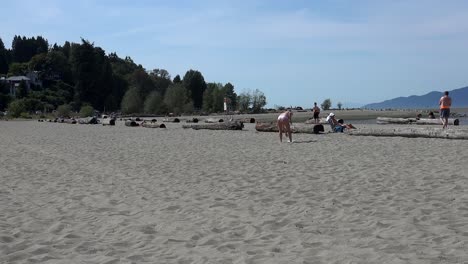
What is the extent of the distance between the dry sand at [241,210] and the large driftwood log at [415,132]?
15.5 feet

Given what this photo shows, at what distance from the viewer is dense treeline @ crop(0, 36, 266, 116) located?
97.5 m

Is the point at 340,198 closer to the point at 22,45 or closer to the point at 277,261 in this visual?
the point at 277,261

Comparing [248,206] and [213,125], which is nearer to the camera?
[248,206]

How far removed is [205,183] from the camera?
935 cm

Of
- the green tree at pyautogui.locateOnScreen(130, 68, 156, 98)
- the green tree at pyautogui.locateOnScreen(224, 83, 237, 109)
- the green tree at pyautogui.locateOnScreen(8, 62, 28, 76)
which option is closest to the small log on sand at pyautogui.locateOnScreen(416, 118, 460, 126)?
the green tree at pyautogui.locateOnScreen(224, 83, 237, 109)

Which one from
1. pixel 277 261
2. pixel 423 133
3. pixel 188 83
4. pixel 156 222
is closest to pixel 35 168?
pixel 156 222

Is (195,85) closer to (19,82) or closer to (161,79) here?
(161,79)

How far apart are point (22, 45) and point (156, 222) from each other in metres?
198

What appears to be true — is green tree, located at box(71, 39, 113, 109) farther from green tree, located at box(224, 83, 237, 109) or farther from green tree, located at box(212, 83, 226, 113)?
green tree, located at box(224, 83, 237, 109)

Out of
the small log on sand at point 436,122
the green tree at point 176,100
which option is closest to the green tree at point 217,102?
the green tree at point 176,100

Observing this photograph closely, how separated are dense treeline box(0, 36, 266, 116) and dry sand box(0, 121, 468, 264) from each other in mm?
80928

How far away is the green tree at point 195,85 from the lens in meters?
127

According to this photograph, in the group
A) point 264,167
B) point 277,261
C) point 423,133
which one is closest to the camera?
point 277,261

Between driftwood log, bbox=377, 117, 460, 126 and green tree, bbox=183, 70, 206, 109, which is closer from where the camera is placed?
driftwood log, bbox=377, 117, 460, 126
